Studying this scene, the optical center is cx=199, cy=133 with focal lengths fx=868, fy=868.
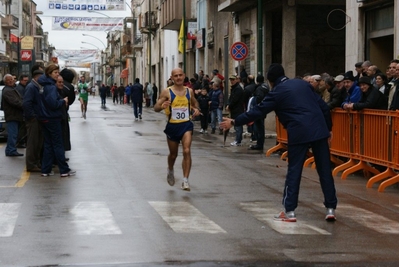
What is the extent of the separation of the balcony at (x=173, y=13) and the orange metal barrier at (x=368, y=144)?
3390cm

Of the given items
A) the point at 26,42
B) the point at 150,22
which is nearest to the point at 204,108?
the point at 150,22

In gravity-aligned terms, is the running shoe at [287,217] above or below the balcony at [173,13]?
below

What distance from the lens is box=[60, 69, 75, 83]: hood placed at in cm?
1617

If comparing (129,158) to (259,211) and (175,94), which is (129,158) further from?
(259,211)

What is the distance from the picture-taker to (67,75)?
1622 centimetres

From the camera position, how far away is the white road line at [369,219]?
9461 millimetres

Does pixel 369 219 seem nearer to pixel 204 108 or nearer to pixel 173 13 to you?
pixel 204 108

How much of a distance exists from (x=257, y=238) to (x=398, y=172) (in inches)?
230

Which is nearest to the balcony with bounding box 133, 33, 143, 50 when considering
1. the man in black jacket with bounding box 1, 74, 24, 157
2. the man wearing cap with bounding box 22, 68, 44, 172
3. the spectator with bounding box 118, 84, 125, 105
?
the spectator with bounding box 118, 84, 125, 105

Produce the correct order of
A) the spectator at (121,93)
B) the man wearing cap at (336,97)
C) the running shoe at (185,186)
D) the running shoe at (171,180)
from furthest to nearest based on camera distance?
the spectator at (121,93) → the man wearing cap at (336,97) → the running shoe at (171,180) → the running shoe at (185,186)

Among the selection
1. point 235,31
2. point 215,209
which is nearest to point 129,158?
point 215,209

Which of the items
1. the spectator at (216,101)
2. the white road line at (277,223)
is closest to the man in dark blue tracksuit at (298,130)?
the white road line at (277,223)

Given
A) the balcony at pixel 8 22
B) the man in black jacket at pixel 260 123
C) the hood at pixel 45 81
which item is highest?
the balcony at pixel 8 22

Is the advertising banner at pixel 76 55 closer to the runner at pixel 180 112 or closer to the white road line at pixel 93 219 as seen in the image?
the runner at pixel 180 112
